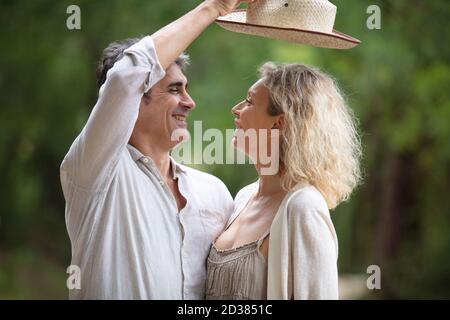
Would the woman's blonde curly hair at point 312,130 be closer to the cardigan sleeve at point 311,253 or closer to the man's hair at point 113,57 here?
the cardigan sleeve at point 311,253

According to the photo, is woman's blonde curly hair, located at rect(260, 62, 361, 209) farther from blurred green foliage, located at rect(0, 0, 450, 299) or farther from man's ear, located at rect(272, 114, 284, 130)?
blurred green foliage, located at rect(0, 0, 450, 299)

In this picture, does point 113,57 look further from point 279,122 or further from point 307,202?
point 307,202

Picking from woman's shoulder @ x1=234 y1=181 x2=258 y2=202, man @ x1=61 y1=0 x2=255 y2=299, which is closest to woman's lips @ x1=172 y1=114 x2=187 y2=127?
man @ x1=61 y1=0 x2=255 y2=299

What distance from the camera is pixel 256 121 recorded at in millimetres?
2703

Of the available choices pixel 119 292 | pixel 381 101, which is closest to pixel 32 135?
pixel 381 101

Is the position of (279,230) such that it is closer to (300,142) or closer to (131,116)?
(300,142)

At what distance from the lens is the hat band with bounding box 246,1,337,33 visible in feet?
8.89

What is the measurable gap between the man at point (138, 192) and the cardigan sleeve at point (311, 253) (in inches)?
16.8

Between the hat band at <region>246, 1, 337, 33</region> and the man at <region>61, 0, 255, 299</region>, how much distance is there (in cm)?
14

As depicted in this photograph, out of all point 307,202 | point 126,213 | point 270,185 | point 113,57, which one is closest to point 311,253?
A: point 307,202

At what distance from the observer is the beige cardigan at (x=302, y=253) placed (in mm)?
2432

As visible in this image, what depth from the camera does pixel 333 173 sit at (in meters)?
2.62

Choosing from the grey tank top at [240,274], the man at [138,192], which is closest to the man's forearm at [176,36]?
the man at [138,192]

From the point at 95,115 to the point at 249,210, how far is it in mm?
627
